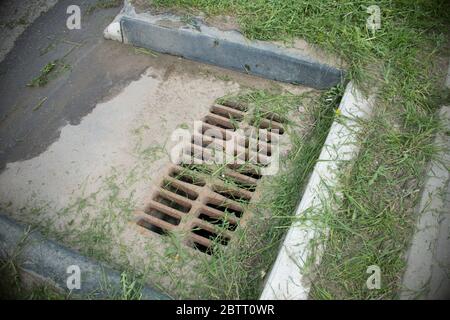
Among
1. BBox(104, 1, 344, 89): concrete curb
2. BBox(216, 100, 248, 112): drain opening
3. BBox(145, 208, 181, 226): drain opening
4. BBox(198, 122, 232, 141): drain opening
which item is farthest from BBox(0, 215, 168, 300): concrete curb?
BBox(104, 1, 344, 89): concrete curb

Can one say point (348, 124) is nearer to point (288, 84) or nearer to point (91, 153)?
point (288, 84)

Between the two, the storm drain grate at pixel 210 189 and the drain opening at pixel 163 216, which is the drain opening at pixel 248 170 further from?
the drain opening at pixel 163 216

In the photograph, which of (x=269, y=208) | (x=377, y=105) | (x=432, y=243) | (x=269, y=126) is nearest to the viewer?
(x=432, y=243)

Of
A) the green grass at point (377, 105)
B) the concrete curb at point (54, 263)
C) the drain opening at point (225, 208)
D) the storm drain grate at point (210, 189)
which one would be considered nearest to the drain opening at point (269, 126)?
the storm drain grate at point (210, 189)

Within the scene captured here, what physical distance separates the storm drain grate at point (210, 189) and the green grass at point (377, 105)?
24cm

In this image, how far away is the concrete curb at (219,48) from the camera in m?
2.59

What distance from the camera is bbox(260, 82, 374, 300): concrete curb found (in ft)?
5.81

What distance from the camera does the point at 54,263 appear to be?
1901 mm

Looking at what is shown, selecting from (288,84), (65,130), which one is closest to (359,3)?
(288,84)

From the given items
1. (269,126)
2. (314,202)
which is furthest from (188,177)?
(314,202)

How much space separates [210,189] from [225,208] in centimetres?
13

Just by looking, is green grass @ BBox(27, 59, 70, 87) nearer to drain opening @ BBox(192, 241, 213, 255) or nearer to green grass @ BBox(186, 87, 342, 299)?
green grass @ BBox(186, 87, 342, 299)

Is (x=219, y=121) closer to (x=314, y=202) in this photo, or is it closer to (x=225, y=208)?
(x=225, y=208)

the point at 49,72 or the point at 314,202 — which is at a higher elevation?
the point at 49,72
